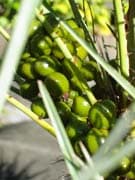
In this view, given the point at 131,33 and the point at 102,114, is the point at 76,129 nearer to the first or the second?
the point at 102,114

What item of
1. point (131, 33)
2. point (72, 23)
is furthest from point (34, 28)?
point (131, 33)

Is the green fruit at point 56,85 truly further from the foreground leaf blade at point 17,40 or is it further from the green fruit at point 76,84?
the foreground leaf blade at point 17,40

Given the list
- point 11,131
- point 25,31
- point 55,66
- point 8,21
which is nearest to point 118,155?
point 25,31

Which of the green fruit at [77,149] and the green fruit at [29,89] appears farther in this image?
the green fruit at [29,89]

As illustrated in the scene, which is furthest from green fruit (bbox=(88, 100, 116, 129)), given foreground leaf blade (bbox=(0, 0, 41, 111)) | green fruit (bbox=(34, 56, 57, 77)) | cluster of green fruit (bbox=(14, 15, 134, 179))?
foreground leaf blade (bbox=(0, 0, 41, 111))

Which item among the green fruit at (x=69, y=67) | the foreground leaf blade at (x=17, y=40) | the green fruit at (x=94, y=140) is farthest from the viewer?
the green fruit at (x=69, y=67)

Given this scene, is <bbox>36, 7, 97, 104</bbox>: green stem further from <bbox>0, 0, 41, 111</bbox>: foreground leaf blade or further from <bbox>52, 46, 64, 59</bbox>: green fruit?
<bbox>0, 0, 41, 111</bbox>: foreground leaf blade

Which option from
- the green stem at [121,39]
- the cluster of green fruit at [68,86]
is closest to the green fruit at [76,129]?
the cluster of green fruit at [68,86]
